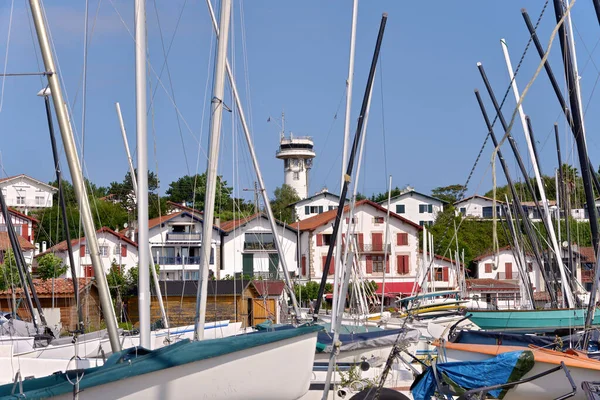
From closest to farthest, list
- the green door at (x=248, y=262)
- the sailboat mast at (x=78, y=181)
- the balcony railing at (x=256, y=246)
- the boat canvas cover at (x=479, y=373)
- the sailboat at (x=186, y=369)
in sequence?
the sailboat at (x=186, y=369)
the sailboat mast at (x=78, y=181)
the boat canvas cover at (x=479, y=373)
the balcony railing at (x=256, y=246)
the green door at (x=248, y=262)

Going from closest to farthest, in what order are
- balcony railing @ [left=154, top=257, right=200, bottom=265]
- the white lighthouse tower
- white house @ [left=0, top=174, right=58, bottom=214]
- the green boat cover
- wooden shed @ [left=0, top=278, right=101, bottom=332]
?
the green boat cover
wooden shed @ [left=0, top=278, right=101, bottom=332]
balcony railing @ [left=154, top=257, right=200, bottom=265]
white house @ [left=0, top=174, right=58, bottom=214]
the white lighthouse tower

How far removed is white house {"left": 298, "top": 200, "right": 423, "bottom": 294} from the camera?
68938 mm

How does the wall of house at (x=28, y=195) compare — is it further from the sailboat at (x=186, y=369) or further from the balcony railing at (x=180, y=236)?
the sailboat at (x=186, y=369)

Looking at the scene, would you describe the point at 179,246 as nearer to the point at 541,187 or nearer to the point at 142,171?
the point at 541,187

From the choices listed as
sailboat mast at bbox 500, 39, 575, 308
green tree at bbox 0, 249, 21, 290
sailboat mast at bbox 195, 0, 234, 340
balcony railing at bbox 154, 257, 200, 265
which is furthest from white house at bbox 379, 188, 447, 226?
sailboat mast at bbox 195, 0, 234, 340

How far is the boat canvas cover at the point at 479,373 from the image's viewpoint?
12.6m

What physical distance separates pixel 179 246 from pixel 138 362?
56.8 metres

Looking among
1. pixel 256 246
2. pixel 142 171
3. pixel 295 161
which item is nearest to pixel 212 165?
pixel 142 171

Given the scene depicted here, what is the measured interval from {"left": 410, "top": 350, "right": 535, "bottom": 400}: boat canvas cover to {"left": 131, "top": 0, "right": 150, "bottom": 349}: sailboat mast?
417 centimetres

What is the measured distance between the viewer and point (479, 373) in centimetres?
1290

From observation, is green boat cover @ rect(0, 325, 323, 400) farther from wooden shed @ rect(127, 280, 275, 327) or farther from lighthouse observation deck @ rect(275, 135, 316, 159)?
lighthouse observation deck @ rect(275, 135, 316, 159)

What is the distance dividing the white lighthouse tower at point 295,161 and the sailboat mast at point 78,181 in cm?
10088

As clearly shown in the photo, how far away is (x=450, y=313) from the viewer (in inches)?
1442

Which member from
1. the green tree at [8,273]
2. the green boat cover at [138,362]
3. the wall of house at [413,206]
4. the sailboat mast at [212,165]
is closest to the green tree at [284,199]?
the wall of house at [413,206]
